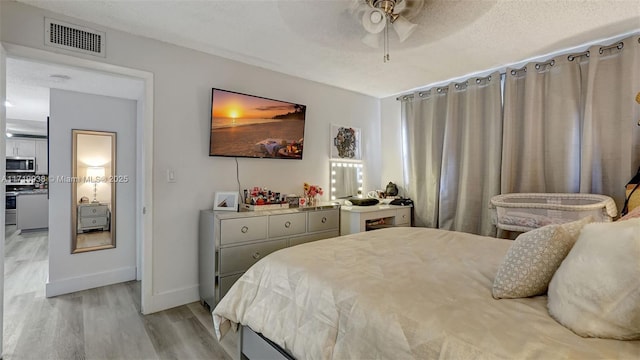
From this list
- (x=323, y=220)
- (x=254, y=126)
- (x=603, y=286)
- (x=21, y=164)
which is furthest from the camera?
(x=21, y=164)

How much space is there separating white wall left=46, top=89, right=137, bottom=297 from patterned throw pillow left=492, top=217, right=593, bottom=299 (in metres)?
3.81

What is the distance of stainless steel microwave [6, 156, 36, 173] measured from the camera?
23.2ft

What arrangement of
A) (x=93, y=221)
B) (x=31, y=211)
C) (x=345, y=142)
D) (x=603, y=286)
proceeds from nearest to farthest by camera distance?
1. (x=603, y=286)
2. (x=93, y=221)
3. (x=345, y=142)
4. (x=31, y=211)

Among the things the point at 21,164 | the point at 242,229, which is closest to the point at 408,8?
the point at 242,229

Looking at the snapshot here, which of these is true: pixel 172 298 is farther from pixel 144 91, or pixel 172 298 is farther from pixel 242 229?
pixel 144 91

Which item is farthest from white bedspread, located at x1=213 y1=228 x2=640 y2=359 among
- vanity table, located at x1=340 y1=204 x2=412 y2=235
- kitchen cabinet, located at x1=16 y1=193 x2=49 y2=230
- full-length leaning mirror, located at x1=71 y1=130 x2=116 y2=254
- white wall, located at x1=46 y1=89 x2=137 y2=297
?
kitchen cabinet, located at x1=16 y1=193 x2=49 y2=230

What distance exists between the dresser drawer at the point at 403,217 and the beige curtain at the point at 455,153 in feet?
0.35

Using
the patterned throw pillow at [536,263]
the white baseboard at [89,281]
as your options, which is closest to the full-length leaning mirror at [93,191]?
the white baseboard at [89,281]

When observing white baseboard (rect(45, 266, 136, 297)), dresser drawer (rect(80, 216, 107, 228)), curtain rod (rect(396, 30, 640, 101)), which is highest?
curtain rod (rect(396, 30, 640, 101))

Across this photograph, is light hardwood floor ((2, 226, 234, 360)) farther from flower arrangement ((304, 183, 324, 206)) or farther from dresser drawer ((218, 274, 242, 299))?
flower arrangement ((304, 183, 324, 206))

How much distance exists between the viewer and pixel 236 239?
2.71 metres

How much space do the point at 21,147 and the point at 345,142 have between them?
8.10 meters

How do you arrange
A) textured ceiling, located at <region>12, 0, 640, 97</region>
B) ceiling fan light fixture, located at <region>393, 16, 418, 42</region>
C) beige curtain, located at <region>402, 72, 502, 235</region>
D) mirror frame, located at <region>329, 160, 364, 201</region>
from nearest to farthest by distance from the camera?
ceiling fan light fixture, located at <region>393, 16, 418, 42</region>
textured ceiling, located at <region>12, 0, 640, 97</region>
beige curtain, located at <region>402, 72, 502, 235</region>
mirror frame, located at <region>329, 160, 364, 201</region>

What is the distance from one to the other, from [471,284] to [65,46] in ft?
10.2
